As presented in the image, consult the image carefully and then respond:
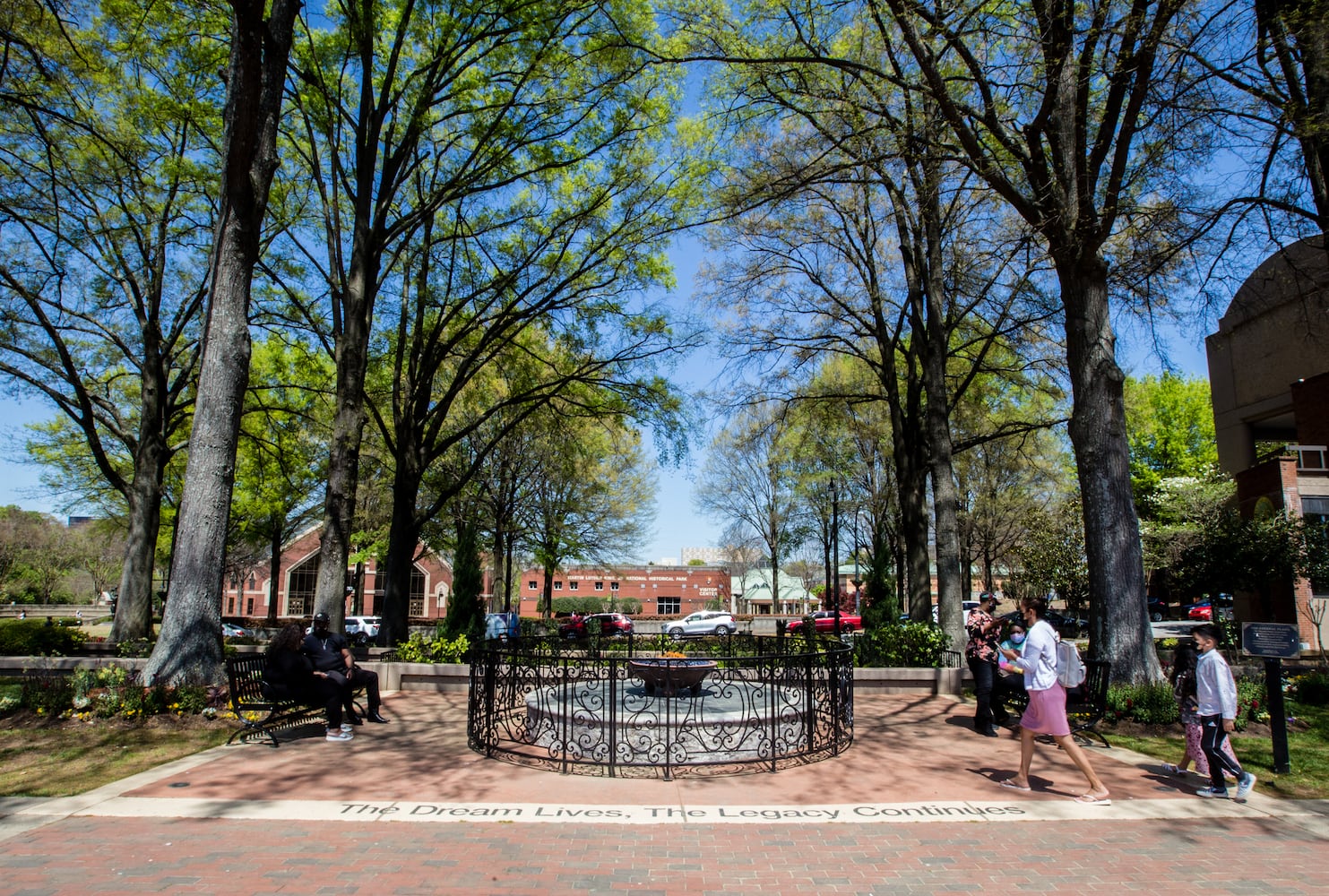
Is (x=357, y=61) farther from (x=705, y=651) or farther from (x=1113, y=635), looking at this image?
(x=1113, y=635)

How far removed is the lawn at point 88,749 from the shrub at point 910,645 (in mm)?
10936

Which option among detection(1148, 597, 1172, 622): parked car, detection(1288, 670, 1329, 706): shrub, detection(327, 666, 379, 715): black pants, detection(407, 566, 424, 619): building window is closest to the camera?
detection(327, 666, 379, 715): black pants

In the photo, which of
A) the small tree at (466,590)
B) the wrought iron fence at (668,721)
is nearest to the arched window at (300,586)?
the small tree at (466,590)

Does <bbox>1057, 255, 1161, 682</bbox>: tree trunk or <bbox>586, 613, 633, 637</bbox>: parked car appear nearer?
<bbox>1057, 255, 1161, 682</bbox>: tree trunk

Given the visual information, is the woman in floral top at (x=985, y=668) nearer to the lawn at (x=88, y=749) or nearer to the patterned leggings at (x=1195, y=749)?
the patterned leggings at (x=1195, y=749)

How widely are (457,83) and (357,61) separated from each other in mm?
2213

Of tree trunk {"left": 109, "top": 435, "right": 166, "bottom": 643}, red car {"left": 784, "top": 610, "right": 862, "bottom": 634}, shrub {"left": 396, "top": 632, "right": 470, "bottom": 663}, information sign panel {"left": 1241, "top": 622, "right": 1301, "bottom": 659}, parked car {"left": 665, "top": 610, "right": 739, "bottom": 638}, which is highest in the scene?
tree trunk {"left": 109, "top": 435, "right": 166, "bottom": 643}

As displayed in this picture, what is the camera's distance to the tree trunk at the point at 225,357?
9992 mm

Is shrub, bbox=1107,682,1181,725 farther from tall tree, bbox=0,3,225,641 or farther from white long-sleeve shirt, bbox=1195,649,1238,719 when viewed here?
tall tree, bbox=0,3,225,641

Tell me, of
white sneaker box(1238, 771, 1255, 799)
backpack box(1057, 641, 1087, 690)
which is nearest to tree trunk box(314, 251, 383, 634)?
backpack box(1057, 641, 1087, 690)

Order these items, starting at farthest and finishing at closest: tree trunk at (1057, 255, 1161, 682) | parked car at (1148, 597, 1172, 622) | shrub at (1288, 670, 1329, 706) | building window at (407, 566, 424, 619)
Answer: building window at (407, 566, 424, 619) < parked car at (1148, 597, 1172, 622) < shrub at (1288, 670, 1329, 706) < tree trunk at (1057, 255, 1161, 682)

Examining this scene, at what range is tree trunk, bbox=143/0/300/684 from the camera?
9.99 meters

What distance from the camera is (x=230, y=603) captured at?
6056 centimetres

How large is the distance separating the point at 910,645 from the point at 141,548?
18.0 meters
